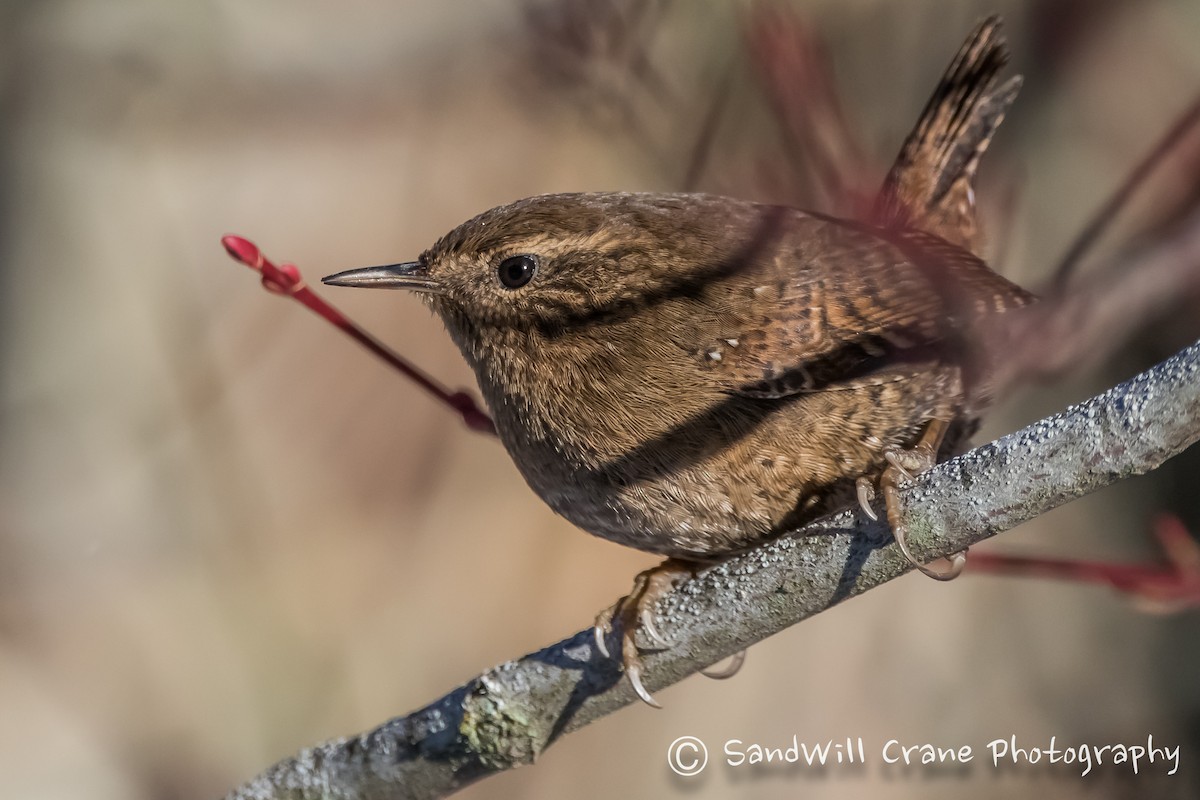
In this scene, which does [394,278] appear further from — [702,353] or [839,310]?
[839,310]

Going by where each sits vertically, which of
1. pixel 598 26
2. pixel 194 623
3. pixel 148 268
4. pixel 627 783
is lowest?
pixel 627 783

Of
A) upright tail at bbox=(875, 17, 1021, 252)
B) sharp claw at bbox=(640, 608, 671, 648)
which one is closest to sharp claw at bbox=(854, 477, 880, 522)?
sharp claw at bbox=(640, 608, 671, 648)

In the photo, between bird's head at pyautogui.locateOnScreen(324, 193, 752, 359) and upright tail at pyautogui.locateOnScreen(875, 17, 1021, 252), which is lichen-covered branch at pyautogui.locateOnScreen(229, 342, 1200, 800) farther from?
upright tail at pyautogui.locateOnScreen(875, 17, 1021, 252)

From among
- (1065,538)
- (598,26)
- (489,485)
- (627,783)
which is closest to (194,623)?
(489,485)

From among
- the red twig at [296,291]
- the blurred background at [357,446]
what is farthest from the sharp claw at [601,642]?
the blurred background at [357,446]

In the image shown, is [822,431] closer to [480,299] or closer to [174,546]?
[480,299]

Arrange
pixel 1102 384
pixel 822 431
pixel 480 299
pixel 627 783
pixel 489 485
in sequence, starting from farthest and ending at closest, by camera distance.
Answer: pixel 489 485, pixel 627 783, pixel 1102 384, pixel 480 299, pixel 822 431
